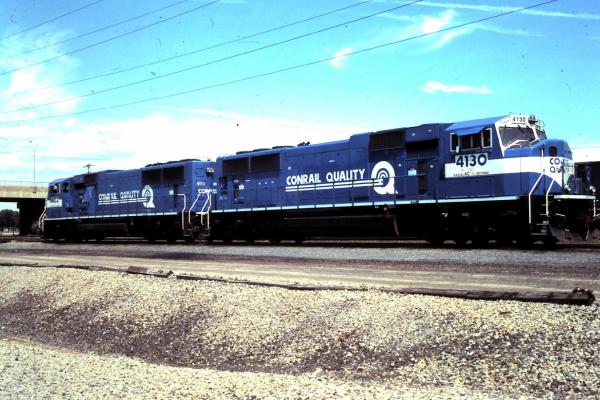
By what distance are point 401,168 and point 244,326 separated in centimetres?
1224

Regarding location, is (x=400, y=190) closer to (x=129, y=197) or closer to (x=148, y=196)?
(x=148, y=196)

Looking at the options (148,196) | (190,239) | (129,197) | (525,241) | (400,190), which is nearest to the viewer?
(525,241)

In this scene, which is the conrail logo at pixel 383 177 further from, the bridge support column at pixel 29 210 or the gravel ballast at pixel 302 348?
the bridge support column at pixel 29 210

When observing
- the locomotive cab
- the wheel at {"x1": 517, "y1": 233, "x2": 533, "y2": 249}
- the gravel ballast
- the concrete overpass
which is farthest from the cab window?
the concrete overpass

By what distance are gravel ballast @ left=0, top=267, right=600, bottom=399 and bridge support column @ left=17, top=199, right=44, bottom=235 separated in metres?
74.7

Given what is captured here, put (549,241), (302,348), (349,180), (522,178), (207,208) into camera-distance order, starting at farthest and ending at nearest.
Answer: (207,208) → (349,180) → (522,178) → (549,241) → (302,348)

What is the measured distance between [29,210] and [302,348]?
81.8m

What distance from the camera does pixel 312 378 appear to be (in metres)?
5.73

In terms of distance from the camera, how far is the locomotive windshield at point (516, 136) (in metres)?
16.3

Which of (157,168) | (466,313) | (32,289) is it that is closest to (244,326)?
(466,313)

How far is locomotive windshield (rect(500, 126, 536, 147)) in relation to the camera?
1634 cm

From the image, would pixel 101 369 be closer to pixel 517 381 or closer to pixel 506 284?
pixel 517 381

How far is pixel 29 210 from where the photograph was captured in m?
78.4

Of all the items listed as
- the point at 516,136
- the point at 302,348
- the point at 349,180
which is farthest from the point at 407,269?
the point at 349,180
